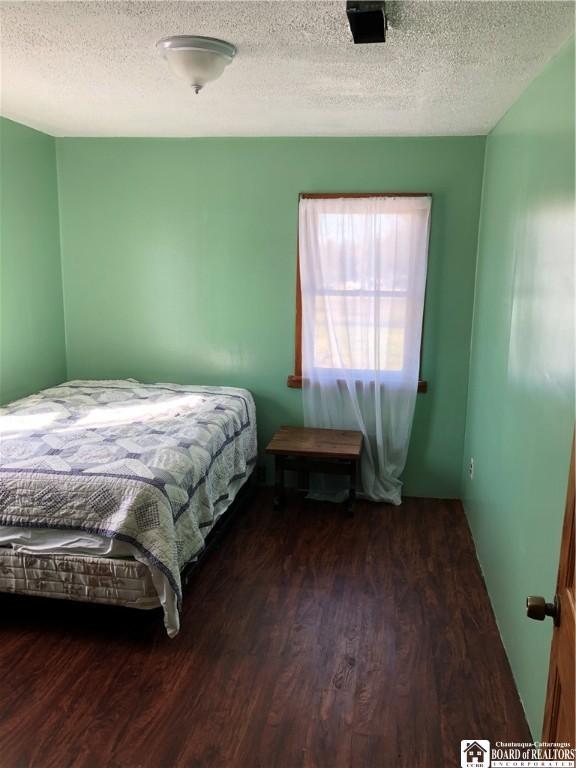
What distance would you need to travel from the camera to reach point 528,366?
223cm

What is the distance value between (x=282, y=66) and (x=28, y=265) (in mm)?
2223

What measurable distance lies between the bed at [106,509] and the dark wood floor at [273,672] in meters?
0.21

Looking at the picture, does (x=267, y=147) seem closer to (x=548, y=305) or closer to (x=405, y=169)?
(x=405, y=169)

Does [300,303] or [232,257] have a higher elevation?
[232,257]

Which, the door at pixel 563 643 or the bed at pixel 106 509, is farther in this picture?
the bed at pixel 106 509

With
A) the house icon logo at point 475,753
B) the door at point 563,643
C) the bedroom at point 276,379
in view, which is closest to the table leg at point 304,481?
the bedroom at point 276,379

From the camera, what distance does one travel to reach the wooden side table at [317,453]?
11.7 ft

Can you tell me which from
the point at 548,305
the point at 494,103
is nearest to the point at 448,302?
the point at 494,103

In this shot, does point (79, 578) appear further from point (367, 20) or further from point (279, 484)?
point (367, 20)

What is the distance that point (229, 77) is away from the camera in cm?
254

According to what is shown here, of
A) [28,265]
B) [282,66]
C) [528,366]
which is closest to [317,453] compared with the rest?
[528,366]

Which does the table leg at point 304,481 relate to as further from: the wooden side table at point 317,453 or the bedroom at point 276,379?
the wooden side table at point 317,453

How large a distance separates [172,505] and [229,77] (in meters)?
1.85

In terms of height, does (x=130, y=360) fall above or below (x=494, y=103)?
below
